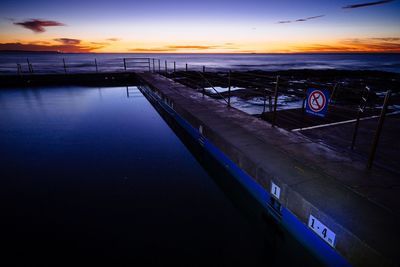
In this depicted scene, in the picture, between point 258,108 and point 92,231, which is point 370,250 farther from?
point 258,108

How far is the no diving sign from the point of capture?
13.5 feet

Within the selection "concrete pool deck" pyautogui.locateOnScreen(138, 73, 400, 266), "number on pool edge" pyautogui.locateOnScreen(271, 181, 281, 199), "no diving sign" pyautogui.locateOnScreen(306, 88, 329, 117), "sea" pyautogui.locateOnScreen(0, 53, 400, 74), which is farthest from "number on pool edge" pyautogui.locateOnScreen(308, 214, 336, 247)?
"sea" pyautogui.locateOnScreen(0, 53, 400, 74)

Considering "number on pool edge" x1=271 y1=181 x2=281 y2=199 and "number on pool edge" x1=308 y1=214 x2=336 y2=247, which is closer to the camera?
"number on pool edge" x1=308 y1=214 x2=336 y2=247

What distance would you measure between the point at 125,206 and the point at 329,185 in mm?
3180

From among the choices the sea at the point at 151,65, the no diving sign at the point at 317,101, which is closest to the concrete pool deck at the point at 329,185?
the no diving sign at the point at 317,101

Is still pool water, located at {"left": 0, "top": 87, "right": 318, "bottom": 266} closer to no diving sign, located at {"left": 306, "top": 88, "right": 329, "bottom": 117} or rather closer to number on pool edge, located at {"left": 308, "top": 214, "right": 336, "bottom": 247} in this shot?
number on pool edge, located at {"left": 308, "top": 214, "right": 336, "bottom": 247}

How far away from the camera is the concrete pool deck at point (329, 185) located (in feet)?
6.70

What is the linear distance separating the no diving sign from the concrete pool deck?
0.59 meters

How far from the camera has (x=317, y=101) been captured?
425 cm

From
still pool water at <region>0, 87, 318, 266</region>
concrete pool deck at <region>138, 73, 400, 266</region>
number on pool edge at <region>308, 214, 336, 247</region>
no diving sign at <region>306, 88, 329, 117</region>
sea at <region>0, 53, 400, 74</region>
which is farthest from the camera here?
sea at <region>0, 53, 400, 74</region>

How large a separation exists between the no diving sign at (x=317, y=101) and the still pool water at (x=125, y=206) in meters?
2.09

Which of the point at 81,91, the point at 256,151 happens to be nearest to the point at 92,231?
the point at 256,151

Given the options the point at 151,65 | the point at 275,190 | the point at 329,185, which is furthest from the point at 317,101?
the point at 151,65

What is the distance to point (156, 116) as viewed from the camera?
939cm
